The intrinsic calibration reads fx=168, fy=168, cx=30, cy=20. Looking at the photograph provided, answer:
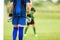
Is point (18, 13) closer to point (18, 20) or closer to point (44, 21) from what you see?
point (18, 20)

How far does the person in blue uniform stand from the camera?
1892mm

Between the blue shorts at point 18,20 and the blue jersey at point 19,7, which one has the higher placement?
the blue jersey at point 19,7

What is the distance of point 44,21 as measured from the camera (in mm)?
1914

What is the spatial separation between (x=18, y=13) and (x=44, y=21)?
0.31 meters

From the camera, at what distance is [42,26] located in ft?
6.30

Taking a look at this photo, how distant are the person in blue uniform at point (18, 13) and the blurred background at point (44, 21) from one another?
0.05m

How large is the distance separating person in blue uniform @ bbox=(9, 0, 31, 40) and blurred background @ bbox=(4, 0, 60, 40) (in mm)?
52

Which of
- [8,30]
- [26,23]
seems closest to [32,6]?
[26,23]

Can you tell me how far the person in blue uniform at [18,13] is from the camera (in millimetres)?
1892

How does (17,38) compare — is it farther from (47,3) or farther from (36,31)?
(47,3)

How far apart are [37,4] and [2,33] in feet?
1.70

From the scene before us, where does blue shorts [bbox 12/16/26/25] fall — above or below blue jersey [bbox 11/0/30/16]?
below

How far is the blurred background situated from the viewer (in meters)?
1.91

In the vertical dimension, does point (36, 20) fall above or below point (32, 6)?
below
